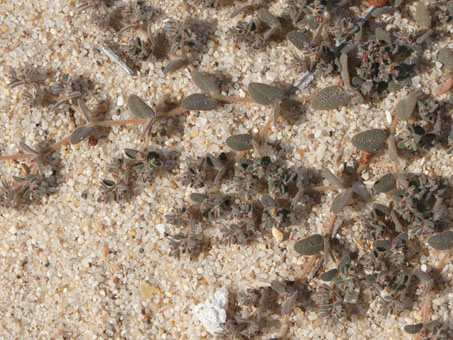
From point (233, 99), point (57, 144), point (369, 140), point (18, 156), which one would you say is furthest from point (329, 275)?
point (18, 156)

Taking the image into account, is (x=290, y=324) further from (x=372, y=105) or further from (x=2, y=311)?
(x=2, y=311)

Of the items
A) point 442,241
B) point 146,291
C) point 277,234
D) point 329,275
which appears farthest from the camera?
A: point 146,291

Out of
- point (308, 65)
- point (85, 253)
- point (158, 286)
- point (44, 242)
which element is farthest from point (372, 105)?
point (44, 242)

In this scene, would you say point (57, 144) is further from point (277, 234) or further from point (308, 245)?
point (308, 245)

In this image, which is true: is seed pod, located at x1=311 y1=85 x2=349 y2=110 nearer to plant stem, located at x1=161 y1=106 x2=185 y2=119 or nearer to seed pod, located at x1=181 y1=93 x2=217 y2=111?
seed pod, located at x1=181 y1=93 x2=217 y2=111

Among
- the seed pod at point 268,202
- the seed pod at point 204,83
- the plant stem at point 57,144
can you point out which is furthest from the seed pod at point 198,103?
the plant stem at point 57,144

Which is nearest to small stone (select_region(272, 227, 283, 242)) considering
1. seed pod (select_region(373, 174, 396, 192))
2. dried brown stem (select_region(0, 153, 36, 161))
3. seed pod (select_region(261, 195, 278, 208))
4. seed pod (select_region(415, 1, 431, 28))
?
seed pod (select_region(261, 195, 278, 208))
